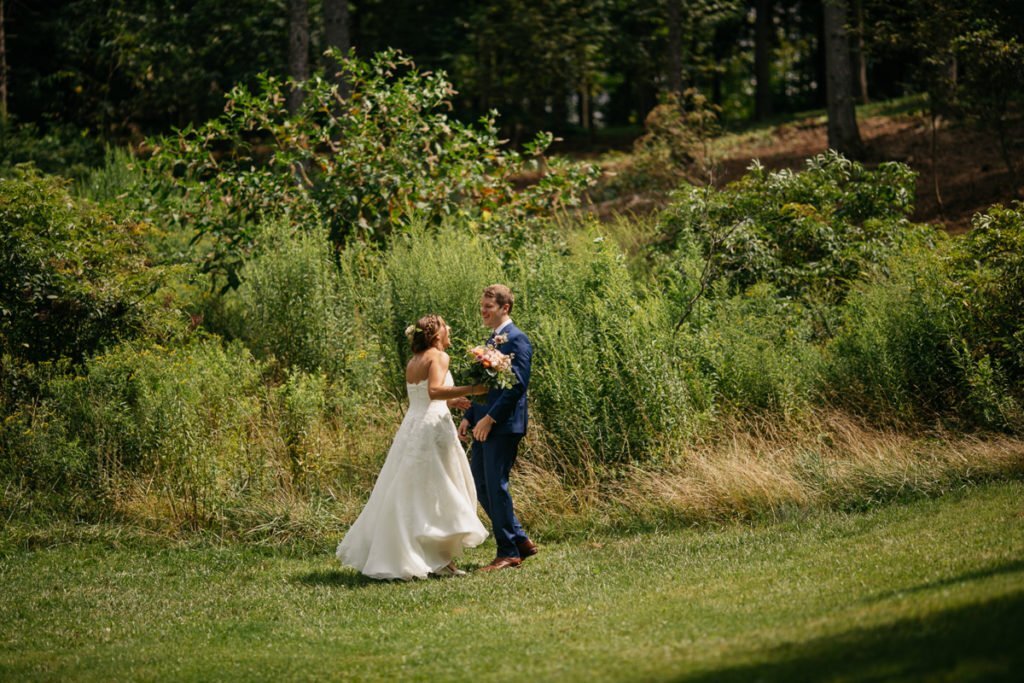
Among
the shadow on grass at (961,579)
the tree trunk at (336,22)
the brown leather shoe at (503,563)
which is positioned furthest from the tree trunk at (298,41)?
the shadow on grass at (961,579)

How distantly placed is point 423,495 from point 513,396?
3.36ft

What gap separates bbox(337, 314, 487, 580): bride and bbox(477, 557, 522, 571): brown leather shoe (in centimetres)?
25

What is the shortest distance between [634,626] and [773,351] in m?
5.30

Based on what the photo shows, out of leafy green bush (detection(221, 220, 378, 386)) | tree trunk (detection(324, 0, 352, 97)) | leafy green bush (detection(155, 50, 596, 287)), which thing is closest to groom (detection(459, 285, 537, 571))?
leafy green bush (detection(221, 220, 378, 386))

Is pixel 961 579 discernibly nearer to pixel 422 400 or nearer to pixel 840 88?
pixel 422 400

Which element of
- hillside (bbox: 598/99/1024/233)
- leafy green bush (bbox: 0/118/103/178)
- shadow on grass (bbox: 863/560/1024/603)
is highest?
leafy green bush (bbox: 0/118/103/178)

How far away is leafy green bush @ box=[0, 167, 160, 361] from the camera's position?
1140cm

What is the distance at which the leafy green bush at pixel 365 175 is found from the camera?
13.9 meters

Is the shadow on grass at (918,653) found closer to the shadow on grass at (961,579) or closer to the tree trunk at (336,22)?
the shadow on grass at (961,579)

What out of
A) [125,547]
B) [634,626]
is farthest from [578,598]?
[125,547]

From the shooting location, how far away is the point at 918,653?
4531mm

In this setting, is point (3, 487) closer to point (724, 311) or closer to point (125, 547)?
point (125, 547)

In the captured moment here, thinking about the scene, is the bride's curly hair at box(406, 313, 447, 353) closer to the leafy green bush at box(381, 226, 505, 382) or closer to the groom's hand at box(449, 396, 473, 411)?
the groom's hand at box(449, 396, 473, 411)

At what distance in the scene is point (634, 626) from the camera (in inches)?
240
